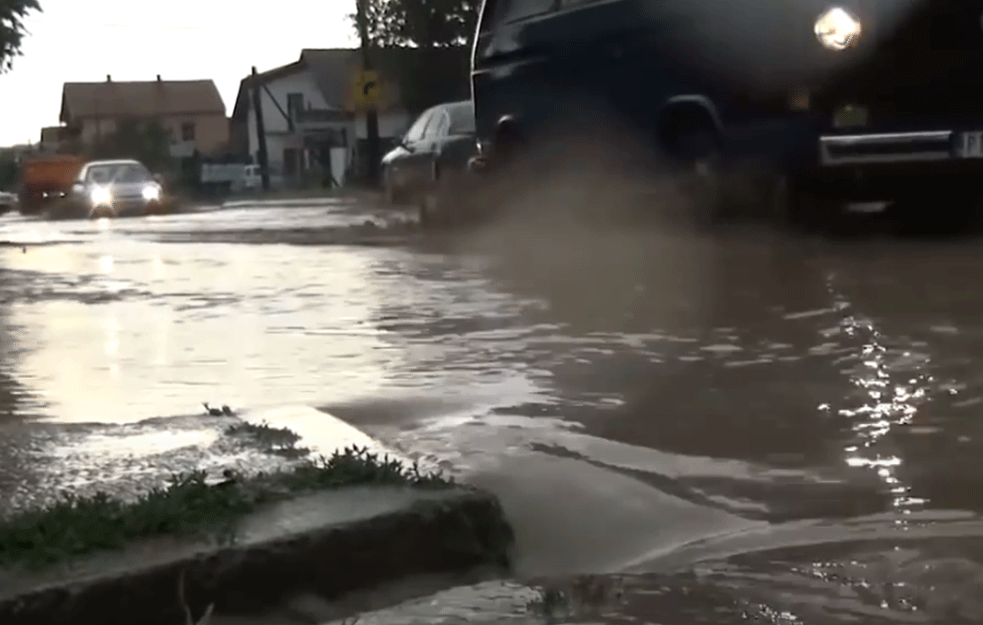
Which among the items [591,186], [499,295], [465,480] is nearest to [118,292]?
[499,295]

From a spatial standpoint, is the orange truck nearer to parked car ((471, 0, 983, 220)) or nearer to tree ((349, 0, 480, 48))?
tree ((349, 0, 480, 48))

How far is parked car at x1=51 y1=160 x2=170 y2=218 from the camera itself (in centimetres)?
2702

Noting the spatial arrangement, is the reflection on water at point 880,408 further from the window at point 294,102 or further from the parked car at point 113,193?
the window at point 294,102

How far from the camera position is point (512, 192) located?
11914 mm

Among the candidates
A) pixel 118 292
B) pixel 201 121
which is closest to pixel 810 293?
pixel 118 292

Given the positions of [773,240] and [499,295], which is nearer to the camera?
[499,295]

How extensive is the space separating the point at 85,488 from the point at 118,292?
18.6ft

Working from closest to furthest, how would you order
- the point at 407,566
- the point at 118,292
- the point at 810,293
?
the point at 407,566
the point at 810,293
the point at 118,292

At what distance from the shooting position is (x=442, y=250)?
11.0 metres

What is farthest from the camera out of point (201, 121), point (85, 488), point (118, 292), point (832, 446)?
point (201, 121)

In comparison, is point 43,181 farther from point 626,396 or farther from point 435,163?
point 626,396

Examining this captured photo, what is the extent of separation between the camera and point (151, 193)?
90.9 ft

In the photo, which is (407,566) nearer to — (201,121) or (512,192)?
(512,192)

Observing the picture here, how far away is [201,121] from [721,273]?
3284 inches
